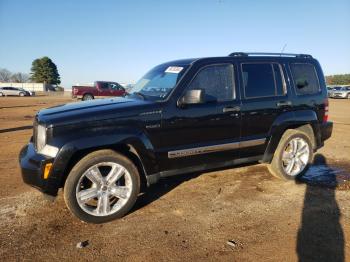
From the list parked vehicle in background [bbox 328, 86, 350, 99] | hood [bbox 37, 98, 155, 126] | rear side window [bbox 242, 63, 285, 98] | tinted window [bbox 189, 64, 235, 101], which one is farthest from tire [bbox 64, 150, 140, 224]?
parked vehicle in background [bbox 328, 86, 350, 99]

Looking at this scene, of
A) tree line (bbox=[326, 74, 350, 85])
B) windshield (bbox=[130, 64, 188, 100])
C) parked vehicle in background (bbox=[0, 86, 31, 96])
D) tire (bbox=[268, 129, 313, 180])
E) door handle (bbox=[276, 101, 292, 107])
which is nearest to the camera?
windshield (bbox=[130, 64, 188, 100])

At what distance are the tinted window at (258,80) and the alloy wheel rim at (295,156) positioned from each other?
996 millimetres

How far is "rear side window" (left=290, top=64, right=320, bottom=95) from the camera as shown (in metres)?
5.64

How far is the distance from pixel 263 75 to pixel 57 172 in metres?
3.40

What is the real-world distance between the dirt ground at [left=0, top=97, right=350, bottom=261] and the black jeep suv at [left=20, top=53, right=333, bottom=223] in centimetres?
39

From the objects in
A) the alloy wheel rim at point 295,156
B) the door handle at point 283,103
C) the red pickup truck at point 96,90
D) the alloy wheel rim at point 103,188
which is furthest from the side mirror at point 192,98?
the red pickup truck at point 96,90

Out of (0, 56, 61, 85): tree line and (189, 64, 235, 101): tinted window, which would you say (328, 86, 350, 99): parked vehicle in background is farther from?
(0, 56, 61, 85): tree line

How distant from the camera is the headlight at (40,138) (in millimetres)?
3862

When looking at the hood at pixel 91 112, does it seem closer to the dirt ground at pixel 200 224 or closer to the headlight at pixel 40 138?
the headlight at pixel 40 138

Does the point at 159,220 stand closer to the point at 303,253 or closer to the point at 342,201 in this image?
the point at 303,253

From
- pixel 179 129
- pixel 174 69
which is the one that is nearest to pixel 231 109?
pixel 179 129

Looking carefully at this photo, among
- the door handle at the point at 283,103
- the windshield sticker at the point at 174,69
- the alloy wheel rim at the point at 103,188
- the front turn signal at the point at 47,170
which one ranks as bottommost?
the alloy wheel rim at the point at 103,188

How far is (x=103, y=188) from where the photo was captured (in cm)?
411

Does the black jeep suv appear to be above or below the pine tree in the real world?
below
